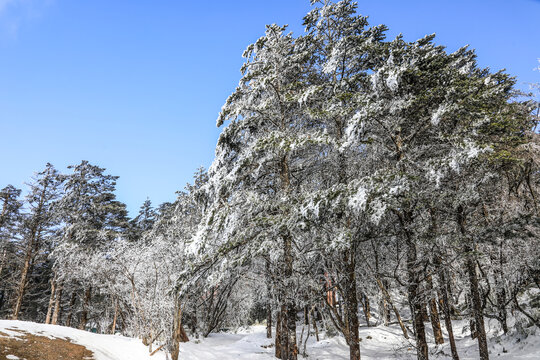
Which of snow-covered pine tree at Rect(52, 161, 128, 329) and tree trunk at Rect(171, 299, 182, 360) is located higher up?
snow-covered pine tree at Rect(52, 161, 128, 329)

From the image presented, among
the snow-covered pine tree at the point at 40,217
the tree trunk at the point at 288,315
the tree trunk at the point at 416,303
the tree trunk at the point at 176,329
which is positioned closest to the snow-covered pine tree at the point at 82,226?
the snow-covered pine tree at the point at 40,217

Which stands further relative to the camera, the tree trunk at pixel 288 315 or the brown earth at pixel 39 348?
the brown earth at pixel 39 348

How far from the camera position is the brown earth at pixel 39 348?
30.6ft

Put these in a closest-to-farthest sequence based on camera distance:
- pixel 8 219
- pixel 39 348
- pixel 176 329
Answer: pixel 176 329 < pixel 39 348 < pixel 8 219

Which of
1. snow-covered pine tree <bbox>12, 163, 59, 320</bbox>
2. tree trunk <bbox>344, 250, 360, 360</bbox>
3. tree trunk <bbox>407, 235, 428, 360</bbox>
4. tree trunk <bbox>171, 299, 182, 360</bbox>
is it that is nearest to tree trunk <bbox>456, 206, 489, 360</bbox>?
tree trunk <bbox>407, 235, 428, 360</bbox>

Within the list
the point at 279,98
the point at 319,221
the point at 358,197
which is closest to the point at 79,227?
the point at 279,98

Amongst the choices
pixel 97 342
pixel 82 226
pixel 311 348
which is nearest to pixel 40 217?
pixel 82 226

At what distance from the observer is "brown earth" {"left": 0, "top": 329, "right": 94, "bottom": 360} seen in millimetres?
9312

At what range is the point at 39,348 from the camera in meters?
10.1

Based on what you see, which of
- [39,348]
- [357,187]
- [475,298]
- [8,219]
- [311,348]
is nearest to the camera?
[357,187]

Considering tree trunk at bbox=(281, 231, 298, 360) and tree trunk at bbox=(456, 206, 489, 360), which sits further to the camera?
tree trunk at bbox=(281, 231, 298, 360)

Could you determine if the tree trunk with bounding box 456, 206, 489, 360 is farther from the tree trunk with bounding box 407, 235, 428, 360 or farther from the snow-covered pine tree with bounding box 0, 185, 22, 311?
the snow-covered pine tree with bounding box 0, 185, 22, 311

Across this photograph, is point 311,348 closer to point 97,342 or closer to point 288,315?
point 288,315

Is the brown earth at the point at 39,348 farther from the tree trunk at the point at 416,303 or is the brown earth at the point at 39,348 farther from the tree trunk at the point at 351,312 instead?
Answer: the tree trunk at the point at 416,303
